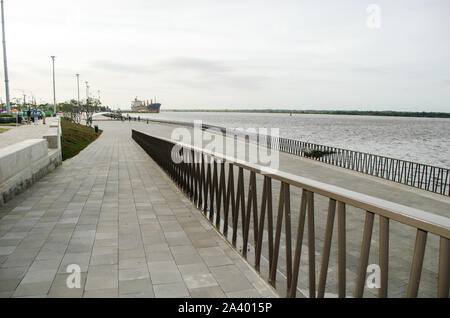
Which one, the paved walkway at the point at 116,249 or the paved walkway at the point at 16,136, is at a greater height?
the paved walkway at the point at 16,136

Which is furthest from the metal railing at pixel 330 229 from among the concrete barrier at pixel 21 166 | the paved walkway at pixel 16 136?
the paved walkway at pixel 16 136

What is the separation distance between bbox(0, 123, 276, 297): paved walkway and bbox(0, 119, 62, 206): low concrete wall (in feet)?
0.87

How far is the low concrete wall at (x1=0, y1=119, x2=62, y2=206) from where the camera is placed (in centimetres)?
626

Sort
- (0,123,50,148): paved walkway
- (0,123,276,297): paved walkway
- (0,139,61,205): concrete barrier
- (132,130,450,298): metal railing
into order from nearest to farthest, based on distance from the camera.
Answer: (132,130,450,298): metal railing → (0,123,276,297): paved walkway → (0,139,61,205): concrete barrier → (0,123,50,148): paved walkway

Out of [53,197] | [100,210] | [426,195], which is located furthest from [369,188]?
[53,197]

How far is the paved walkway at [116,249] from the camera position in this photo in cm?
313

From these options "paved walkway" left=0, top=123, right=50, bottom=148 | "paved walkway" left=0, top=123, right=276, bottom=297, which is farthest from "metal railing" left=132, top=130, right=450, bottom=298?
"paved walkway" left=0, top=123, right=50, bottom=148

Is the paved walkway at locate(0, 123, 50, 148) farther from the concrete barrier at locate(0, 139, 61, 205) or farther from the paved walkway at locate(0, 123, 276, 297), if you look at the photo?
the paved walkway at locate(0, 123, 276, 297)

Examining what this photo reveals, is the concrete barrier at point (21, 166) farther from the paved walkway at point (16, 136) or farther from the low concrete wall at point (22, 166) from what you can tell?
the paved walkway at point (16, 136)

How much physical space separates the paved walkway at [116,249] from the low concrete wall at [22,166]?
266mm
